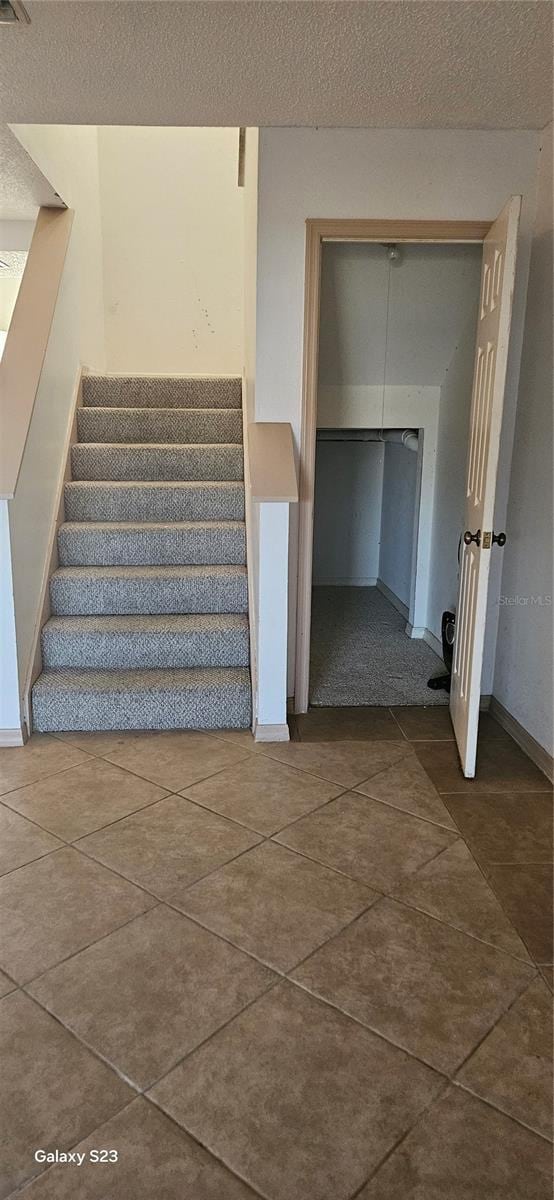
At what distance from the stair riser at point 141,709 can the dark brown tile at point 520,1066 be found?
1.64m

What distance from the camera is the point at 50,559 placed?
3.36 meters

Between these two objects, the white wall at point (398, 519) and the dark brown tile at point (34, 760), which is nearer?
the dark brown tile at point (34, 760)

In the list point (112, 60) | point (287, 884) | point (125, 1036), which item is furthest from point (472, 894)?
point (112, 60)

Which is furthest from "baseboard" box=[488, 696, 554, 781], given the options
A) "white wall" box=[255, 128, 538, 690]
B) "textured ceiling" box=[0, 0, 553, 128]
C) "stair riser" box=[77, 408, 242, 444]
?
"textured ceiling" box=[0, 0, 553, 128]

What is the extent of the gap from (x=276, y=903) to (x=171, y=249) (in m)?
4.26

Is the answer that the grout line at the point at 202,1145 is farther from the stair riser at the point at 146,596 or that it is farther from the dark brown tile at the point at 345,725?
the stair riser at the point at 146,596

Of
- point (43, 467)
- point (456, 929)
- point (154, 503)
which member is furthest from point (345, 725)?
point (43, 467)

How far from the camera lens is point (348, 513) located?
5.34 meters

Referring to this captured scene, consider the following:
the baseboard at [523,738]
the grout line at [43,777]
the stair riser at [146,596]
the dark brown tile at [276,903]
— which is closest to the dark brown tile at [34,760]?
the grout line at [43,777]

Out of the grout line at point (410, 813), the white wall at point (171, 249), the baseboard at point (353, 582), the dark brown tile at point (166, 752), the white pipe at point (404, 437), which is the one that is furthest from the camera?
the baseboard at point (353, 582)

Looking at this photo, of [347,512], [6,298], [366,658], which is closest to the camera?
[366,658]

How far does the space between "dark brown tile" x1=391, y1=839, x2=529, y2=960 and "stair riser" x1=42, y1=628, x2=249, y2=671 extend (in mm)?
1332

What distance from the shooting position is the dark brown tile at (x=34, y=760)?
2.62 meters

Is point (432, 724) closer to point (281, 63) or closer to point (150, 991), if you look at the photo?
point (150, 991)
